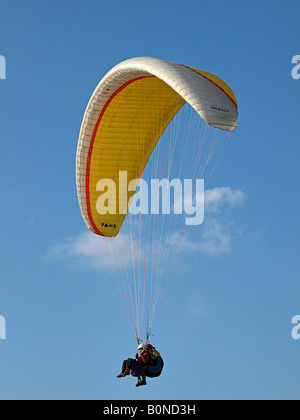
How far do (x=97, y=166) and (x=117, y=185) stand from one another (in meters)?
0.88

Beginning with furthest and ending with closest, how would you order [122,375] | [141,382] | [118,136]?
[118,136] < [141,382] < [122,375]

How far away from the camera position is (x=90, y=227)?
23.4 meters

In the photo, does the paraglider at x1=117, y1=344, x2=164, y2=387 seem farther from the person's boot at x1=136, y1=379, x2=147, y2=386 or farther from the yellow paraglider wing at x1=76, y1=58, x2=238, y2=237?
the yellow paraglider wing at x1=76, y1=58, x2=238, y2=237

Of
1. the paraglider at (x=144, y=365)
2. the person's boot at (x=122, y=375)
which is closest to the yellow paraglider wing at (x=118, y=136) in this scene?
the paraglider at (x=144, y=365)

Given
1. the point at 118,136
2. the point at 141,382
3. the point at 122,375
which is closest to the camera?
the point at 122,375

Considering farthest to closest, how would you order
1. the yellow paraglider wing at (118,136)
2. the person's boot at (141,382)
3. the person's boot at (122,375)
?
the yellow paraglider wing at (118,136)
the person's boot at (141,382)
the person's boot at (122,375)

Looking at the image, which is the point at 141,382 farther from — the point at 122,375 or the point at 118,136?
the point at 118,136

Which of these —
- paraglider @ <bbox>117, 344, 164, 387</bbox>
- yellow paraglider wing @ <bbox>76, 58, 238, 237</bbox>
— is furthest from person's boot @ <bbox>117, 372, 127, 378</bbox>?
yellow paraglider wing @ <bbox>76, 58, 238, 237</bbox>

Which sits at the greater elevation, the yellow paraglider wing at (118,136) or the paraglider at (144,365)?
the yellow paraglider wing at (118,136)

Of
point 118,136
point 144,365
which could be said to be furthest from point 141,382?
point 118,136

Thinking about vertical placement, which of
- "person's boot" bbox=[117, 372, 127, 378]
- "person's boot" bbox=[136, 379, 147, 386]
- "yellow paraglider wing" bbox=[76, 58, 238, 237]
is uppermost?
"yellow paraglider wing" bbox=[76, 58, 238, 237]

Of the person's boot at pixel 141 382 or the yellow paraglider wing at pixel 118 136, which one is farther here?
the yellow paraglider wing at pixel 118 136

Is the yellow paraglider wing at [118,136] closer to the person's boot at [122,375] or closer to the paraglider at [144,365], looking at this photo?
the paraglider at [144,365]
